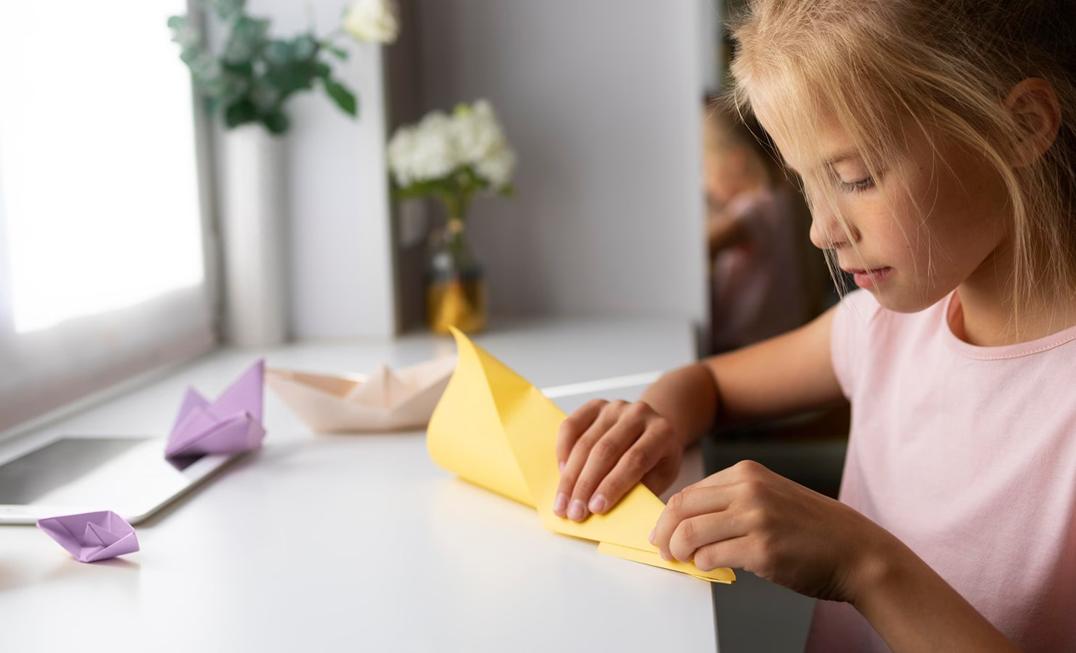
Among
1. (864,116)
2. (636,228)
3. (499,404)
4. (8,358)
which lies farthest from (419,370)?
(636,228)

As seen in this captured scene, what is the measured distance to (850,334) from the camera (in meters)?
1.09

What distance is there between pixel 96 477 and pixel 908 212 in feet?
2.25

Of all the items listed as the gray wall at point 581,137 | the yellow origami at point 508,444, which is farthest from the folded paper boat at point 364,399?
the gray wall at point 581,137

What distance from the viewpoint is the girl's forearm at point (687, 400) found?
3.28 ft

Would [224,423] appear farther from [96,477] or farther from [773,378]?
[773,378]

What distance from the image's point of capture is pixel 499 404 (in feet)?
2.90

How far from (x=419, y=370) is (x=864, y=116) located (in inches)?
21.0

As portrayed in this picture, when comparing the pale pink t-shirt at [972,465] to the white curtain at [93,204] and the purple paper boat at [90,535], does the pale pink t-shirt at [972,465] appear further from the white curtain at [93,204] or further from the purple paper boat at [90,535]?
the white curtain at [93,204]

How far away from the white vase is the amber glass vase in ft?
0.75

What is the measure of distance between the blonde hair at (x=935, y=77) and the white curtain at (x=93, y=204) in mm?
774

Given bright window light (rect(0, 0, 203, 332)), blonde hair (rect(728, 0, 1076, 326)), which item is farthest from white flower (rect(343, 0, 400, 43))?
blonde hair (rect(728, 0, 1076, 326))

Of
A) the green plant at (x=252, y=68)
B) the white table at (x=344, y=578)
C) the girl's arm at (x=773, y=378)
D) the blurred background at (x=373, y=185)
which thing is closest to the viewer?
the white table at (x=344, y=578)

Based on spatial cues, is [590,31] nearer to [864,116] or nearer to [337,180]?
[337,180]

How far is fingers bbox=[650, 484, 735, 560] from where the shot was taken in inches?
27.7
